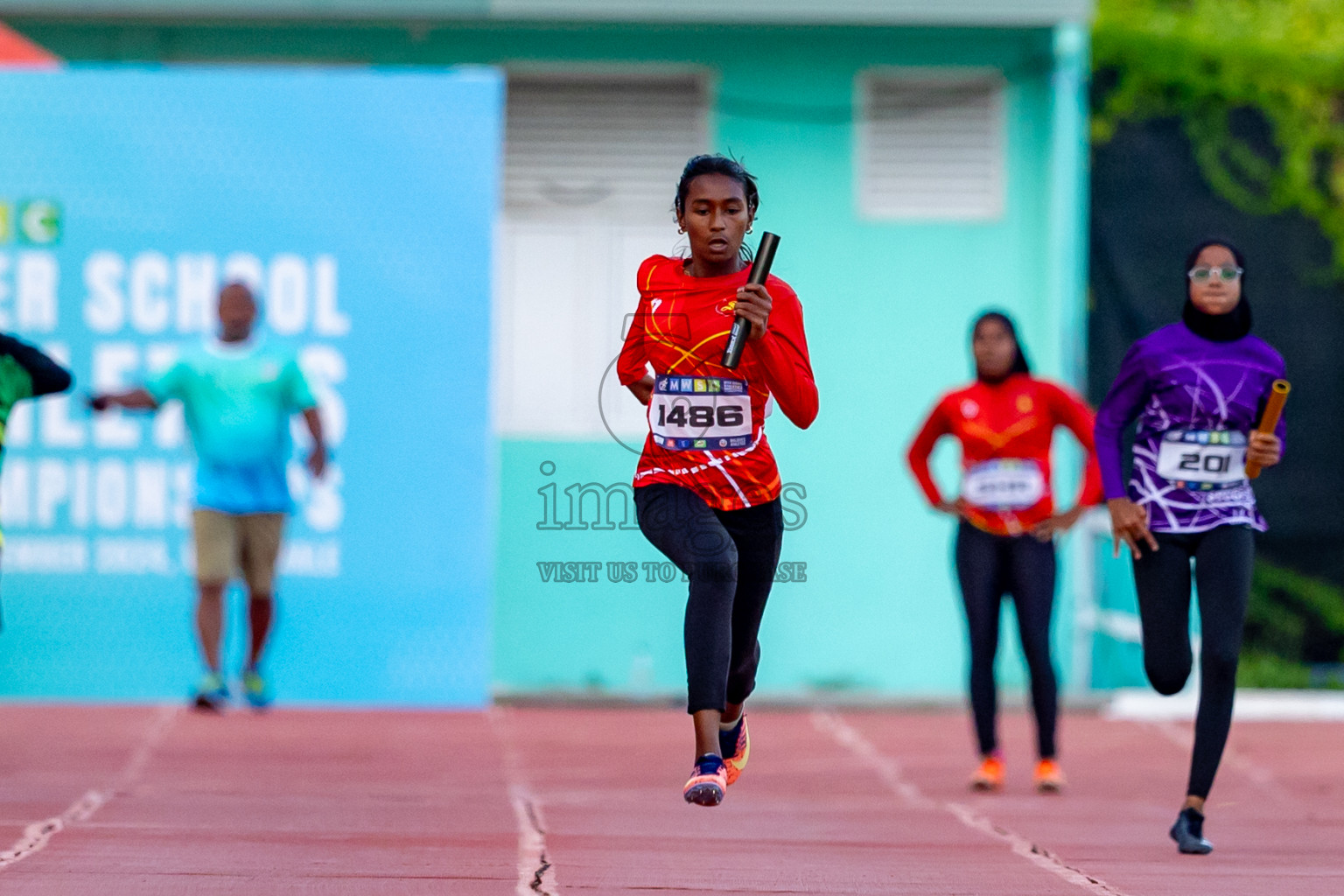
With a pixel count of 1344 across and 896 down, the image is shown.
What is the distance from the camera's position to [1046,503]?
8.95m

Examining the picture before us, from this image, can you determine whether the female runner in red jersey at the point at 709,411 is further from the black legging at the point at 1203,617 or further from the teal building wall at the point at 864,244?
the teal building wall at the point at 864,244

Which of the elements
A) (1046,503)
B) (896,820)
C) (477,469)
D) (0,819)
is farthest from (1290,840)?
(477,469)

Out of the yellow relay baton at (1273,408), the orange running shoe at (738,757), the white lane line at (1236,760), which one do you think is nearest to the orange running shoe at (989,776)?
the white lane line at (1236,760)

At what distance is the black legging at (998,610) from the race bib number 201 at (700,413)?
3537mm

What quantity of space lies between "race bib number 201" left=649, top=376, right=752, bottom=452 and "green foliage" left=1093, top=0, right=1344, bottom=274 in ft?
27.0

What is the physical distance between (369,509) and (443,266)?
55.8 inches

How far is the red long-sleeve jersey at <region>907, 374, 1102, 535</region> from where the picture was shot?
8.95 metres

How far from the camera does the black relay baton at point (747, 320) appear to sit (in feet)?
17.1

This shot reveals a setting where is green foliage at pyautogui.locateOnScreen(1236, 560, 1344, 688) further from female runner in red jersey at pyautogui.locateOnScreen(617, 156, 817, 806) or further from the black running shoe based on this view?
female runner in red jersey at pyautogui.locateOnScreen(617, 156, 817, 806)

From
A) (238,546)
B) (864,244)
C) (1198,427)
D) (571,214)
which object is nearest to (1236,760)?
(1198,427)

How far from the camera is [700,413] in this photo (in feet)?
18.2

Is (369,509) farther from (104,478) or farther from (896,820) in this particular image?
(896,820)

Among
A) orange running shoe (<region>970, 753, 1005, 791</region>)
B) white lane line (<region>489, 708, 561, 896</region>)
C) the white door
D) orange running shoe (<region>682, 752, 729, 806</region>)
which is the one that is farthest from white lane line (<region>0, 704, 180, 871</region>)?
orange running shoe (<region>970, 753, 1005, 791</region>)

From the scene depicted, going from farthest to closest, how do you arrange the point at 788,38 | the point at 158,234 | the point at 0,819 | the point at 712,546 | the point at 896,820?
the point at 788,38 → the point at 158,234 → the point at 896,820 → the point at 0,819 → the point at 712,546
